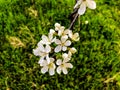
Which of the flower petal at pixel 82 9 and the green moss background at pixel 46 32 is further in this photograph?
the green moss background at pixel 46 32

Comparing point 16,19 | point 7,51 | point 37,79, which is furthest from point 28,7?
point 37,79

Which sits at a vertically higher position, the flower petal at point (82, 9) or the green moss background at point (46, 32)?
the green moss background at point (46, 32)

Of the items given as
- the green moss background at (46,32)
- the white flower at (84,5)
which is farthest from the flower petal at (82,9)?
the green moss background at (46,32)

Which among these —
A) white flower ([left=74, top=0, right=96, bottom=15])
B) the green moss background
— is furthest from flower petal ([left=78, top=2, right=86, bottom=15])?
the green moss background

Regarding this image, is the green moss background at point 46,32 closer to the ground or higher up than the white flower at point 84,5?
higher up

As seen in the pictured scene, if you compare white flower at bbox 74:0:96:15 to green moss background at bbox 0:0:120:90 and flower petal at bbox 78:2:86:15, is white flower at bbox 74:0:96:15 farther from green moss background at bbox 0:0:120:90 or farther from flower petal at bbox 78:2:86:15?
green moss background at bbox 0:0:120:90

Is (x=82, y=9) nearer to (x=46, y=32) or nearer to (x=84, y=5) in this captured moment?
(x=84, y=5)

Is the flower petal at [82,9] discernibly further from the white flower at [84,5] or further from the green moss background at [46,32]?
the green moss background at [46,32]

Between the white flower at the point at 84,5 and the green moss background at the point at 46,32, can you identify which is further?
the green moss background at the point at 46,32
